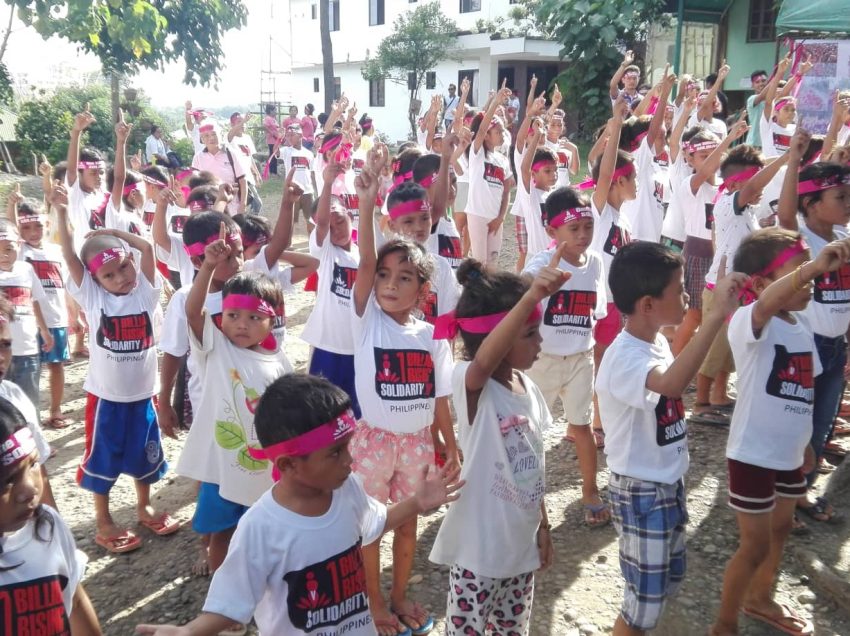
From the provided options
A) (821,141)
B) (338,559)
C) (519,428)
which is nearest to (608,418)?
(519,428)

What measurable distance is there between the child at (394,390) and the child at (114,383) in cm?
134

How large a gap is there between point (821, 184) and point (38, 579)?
3.70 metres

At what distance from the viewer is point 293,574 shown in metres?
1.92

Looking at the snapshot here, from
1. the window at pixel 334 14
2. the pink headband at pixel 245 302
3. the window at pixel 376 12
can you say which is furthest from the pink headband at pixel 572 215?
the window at pixel 334 14

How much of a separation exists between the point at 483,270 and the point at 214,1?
80.6 feet

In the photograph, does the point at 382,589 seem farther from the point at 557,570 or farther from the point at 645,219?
the point at 645,219

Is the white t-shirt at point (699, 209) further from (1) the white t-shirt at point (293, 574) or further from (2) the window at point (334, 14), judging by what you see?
(2) the window at point (334, 14)

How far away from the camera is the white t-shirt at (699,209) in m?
5.55

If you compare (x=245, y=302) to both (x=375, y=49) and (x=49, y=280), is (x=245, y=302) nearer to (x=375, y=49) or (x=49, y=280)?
(x=49, y=280)

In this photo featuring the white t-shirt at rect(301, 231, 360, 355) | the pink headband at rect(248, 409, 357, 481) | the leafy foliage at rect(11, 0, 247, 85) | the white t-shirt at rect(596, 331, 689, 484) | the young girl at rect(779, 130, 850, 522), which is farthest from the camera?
the leafy foliage at rect(11, 0, 247, 85)

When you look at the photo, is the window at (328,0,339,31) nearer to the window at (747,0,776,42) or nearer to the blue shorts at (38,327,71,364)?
the window at (747,0,776,42)

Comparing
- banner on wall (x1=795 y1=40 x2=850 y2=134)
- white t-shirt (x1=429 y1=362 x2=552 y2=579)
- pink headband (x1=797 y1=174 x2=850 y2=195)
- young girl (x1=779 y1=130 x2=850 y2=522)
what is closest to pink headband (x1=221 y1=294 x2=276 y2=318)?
white t-shirt (x1=429 y1=362 x2=552 y2=579)

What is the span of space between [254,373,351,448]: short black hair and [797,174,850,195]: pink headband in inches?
112

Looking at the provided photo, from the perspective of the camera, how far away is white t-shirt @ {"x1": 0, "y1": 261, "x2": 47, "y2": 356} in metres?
4.37
